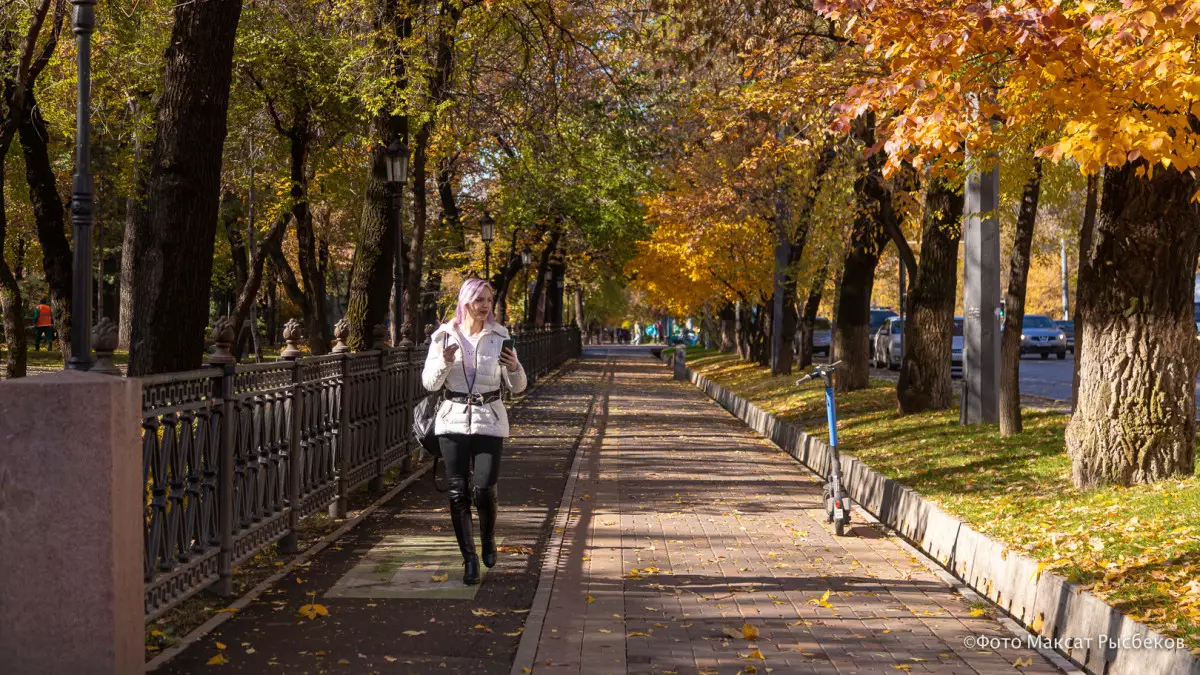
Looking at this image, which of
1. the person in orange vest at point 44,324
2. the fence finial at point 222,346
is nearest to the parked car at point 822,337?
the person in orange vest at point 44,324

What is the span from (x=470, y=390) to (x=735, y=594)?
6.50 feet

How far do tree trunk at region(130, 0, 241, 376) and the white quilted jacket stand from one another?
2465 mm

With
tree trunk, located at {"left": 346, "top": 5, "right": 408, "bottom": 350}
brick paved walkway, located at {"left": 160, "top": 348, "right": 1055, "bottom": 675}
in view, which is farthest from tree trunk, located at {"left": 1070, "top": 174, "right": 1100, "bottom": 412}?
tree trunk, located at {"left": 346, "top": 5, "right": 408, "bottom": 350}

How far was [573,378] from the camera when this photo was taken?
43562 millimetres

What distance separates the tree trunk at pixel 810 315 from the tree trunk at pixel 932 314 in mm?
13187

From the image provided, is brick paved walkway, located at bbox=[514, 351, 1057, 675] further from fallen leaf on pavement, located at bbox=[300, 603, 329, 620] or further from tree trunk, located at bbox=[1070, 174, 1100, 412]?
tree trunk, located at bbox=[1070, 174, 1100, 412]

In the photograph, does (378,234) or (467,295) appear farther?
(378,234)

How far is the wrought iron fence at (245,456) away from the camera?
22.0 ft

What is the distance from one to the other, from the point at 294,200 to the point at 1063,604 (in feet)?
64.2

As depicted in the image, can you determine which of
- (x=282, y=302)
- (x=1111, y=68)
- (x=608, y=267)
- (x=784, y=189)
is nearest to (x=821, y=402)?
(x=784, y=189)

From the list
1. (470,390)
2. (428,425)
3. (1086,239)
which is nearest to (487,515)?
(428,425)

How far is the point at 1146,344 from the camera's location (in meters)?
10.8

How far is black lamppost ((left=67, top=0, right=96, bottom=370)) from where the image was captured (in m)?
7.01

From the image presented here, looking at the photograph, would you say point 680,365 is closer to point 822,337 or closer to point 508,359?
point 822,337
